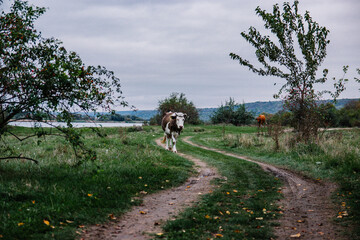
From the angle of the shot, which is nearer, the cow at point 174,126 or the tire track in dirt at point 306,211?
the tire track in dirt at point 306,211

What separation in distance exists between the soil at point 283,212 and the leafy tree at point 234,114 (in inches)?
1791

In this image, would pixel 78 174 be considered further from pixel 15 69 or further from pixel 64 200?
pixel 15 69

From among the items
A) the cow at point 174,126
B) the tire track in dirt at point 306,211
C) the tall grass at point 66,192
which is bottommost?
the tire track in dirt at point 306,211

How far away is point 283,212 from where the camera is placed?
6910 mm

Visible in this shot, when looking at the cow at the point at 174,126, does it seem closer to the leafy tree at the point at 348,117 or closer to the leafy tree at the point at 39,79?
the leafy tree at the point at 39,79

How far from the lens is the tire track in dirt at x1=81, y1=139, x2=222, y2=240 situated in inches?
217

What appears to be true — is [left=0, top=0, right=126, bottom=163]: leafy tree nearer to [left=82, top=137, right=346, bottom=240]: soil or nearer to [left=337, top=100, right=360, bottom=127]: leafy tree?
[left=82, top=137, right=346, bottom=240]: soil

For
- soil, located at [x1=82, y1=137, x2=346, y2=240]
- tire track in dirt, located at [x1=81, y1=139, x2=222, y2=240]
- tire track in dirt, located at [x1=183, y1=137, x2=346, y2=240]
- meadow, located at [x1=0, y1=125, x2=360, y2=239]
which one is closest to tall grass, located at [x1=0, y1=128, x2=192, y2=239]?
meadow, located at [x1=0, y1=125, x2=360, y2=239]

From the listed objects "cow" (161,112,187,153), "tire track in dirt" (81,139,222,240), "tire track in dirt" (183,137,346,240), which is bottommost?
"tire track in dirt" (183,137,346,240)

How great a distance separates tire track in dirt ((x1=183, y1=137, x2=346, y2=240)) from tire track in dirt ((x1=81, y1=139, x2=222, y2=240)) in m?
2.41

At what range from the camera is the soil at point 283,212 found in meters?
5.54

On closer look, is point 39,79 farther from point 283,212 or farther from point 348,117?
point 348,117

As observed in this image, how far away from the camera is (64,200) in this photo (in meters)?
6.57

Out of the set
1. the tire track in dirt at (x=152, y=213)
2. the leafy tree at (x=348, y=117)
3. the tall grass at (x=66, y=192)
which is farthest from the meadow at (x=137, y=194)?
the leafy tree at (x=348, y=117)
